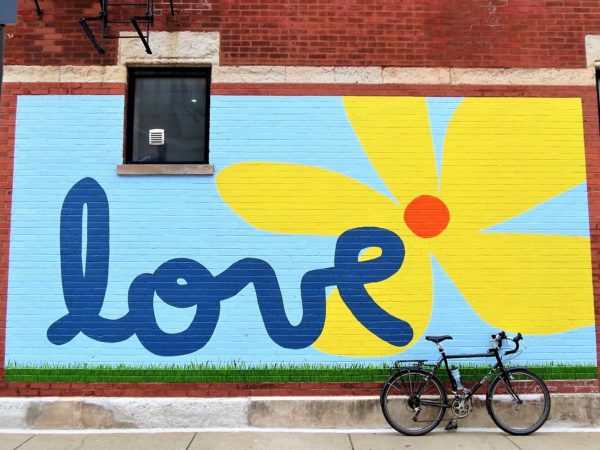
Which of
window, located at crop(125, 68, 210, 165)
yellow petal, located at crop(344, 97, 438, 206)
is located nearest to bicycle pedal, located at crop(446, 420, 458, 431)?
yellow petal, located at crop(344, 97, 438, 206)

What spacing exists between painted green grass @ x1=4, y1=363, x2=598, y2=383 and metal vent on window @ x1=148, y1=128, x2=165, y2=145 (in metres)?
2.87

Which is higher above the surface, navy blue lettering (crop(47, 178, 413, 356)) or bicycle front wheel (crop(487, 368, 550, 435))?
navy blue lettering (crop(47, 178, 413, 356))

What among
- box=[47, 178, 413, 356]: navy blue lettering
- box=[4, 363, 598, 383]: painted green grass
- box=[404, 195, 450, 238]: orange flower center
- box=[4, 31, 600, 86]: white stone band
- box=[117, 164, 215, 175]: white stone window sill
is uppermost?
box=[4, 31, 600, 86]: white stone band

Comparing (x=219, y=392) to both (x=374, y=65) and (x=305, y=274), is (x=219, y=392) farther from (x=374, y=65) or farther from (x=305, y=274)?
(x=374, y=65)

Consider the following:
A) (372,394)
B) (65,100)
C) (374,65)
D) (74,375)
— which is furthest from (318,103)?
(74,375)

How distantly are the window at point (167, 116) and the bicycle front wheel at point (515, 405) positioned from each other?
4579 mm

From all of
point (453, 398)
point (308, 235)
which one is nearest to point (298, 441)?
point (453, 398)

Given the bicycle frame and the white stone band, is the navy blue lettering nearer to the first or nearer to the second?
the bicycle frame

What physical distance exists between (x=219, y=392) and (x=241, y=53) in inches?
171

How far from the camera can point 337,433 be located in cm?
614

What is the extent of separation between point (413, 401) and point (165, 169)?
414cm

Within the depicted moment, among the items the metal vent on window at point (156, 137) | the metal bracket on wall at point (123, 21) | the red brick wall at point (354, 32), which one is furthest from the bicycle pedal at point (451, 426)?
the metal bracket on wall at point (123, 21)

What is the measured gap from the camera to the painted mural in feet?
21.4

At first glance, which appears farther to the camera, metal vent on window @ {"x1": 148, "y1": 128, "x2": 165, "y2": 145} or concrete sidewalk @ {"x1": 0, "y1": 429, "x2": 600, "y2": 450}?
metal vent on window @ {"x1": 148, "y1": 128, "x2": 165, "y2": 145}
